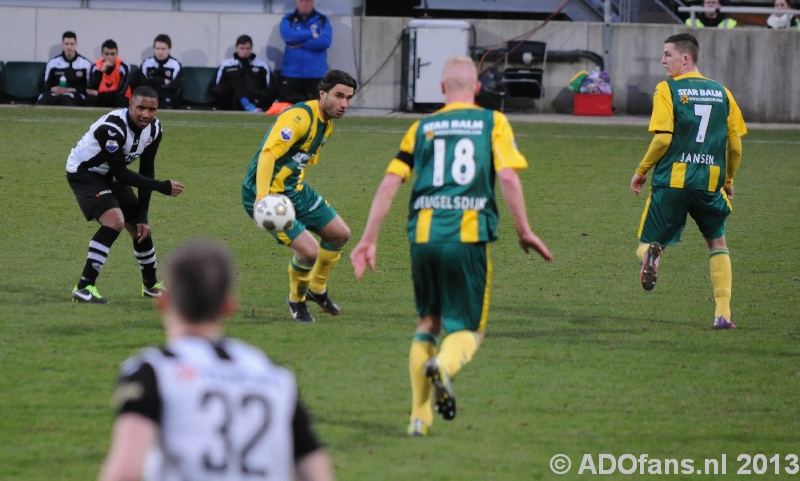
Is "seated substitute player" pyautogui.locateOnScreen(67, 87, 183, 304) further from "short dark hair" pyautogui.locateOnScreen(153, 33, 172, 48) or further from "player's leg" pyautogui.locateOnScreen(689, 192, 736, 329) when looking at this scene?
"short dark hair" pyautogui.locateOnScreen(153, 33, 172, 48)

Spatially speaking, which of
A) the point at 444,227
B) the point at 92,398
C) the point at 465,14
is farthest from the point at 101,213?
the point at 465,14

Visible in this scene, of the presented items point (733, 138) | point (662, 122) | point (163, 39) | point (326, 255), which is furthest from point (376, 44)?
point (662, 122)

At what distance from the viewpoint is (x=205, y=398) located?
8.25 ft

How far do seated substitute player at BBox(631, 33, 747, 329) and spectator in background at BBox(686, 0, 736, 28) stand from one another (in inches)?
595

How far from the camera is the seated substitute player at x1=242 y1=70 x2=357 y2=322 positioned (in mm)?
7363

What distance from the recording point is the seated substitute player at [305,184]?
24.2ft

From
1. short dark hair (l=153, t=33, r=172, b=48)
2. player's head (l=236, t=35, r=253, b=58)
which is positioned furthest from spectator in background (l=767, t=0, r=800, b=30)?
short dark hair (l=153, t=33, r=172, b=48)

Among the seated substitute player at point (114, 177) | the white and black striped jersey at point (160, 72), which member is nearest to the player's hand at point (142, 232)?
the seated substitute player at point (114, 177)

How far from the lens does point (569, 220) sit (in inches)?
491

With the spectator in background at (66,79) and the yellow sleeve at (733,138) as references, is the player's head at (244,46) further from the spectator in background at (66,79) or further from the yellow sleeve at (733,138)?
the yellow sleeve at (733,138)

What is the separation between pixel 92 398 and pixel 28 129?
533 inches

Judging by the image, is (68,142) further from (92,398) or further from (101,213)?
(92,398)

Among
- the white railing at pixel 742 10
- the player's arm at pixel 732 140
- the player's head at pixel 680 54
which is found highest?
the white railing at pixel 742 10

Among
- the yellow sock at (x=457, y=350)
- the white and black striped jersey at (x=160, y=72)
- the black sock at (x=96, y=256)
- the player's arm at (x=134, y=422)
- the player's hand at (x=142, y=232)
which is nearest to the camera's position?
the player's arm at (x=134, y=422)
